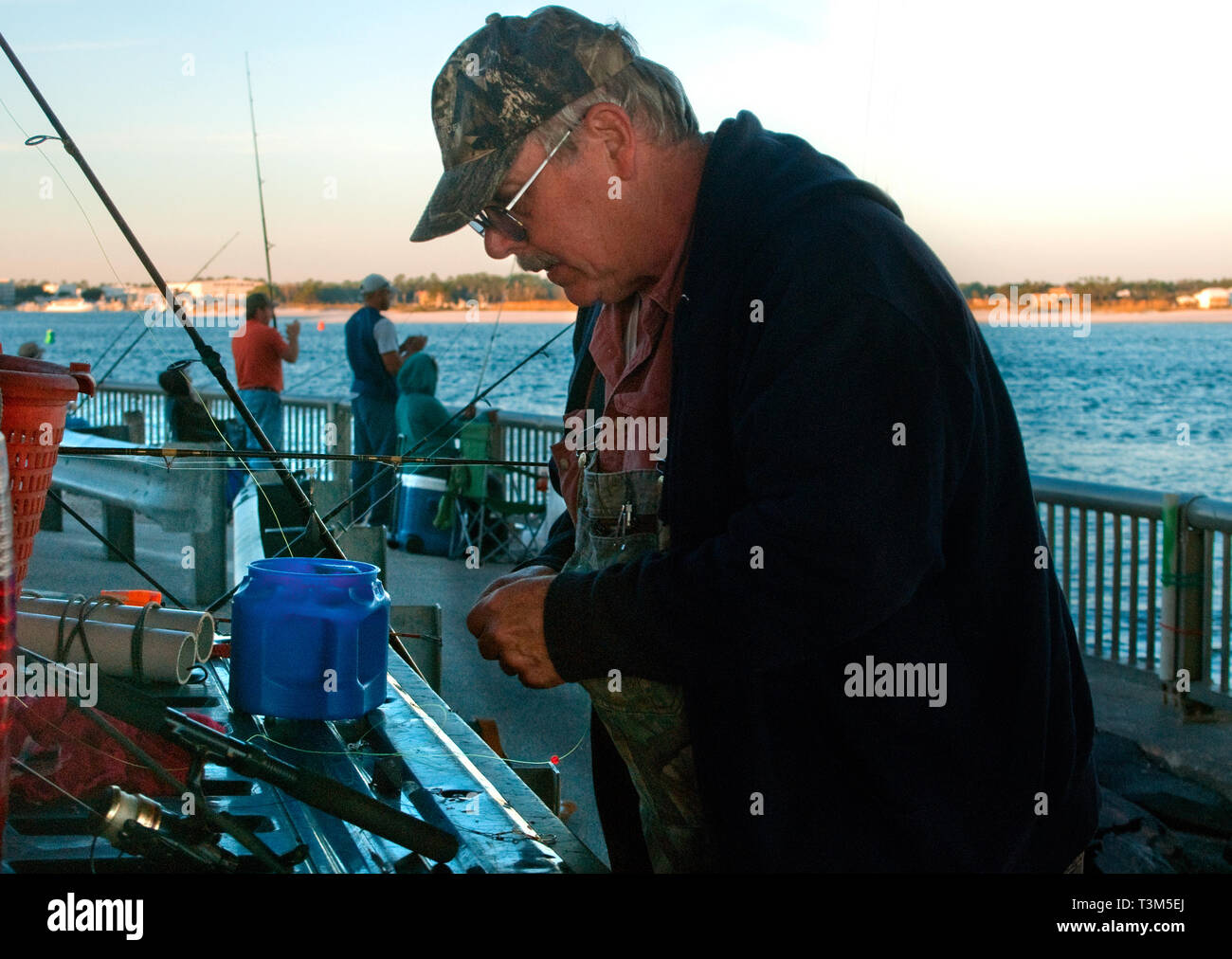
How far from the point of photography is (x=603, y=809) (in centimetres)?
208

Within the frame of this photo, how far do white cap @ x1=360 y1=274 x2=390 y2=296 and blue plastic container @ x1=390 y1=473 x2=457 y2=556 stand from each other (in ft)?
5.82

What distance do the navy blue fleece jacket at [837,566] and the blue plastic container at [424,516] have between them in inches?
366

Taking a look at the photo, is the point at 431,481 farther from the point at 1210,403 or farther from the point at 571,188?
the point at 1210,403

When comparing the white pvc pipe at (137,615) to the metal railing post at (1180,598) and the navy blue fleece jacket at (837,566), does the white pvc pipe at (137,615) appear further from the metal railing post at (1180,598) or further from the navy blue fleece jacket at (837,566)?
the metal railing post at (1180,598)

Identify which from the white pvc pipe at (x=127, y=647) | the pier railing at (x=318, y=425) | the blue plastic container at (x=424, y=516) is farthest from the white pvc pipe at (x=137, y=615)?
the blue plastic container at (x=424, y=516)

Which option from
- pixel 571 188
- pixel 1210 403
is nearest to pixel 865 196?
pixel 571 188

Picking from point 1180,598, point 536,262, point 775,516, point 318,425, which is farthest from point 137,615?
point 318,425

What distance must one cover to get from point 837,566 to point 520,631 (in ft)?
1.51

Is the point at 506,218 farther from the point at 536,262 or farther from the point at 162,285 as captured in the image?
the point at 162,285

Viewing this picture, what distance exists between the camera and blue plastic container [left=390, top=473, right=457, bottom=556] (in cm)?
1090

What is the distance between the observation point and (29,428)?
1780mm

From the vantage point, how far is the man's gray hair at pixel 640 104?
5.69 ft

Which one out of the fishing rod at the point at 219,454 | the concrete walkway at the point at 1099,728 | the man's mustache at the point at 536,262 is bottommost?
the concrete walkway at the point at 1099,728

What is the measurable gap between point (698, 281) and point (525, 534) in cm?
1088
